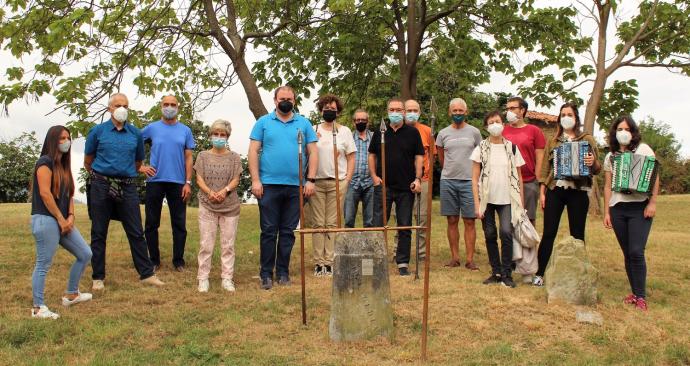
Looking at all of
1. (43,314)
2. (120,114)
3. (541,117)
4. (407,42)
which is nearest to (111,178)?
(120,114)

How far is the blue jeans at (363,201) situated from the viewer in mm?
7918

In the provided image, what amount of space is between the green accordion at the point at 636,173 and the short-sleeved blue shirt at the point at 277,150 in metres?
3.34

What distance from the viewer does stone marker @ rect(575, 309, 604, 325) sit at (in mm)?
5516

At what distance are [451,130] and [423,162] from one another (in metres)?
0.60

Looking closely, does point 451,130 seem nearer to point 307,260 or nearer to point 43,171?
point 307,260

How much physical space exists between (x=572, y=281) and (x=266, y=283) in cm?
317

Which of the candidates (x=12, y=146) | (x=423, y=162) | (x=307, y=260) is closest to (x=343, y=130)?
(x=423, y=162)

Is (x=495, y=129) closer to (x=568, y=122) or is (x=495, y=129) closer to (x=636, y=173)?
(x=568, y=122)

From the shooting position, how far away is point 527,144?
748cm

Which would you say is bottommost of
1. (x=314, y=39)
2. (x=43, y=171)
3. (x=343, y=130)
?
(x=43, y=171)

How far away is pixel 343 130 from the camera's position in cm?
762

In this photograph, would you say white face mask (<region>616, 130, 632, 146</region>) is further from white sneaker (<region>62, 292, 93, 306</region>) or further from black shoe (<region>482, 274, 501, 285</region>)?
white sneaker (<region>62, 292, 93, 306</region>)

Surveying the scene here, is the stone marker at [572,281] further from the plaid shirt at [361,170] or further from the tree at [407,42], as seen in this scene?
the tree at [407,42]

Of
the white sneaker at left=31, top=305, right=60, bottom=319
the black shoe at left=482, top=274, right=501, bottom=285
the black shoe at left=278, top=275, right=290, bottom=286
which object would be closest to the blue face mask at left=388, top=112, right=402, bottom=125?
the black shoe at left=482, top=274, right=501, bottom=285
